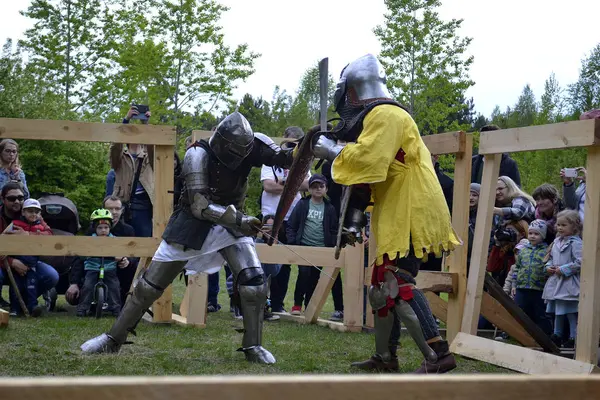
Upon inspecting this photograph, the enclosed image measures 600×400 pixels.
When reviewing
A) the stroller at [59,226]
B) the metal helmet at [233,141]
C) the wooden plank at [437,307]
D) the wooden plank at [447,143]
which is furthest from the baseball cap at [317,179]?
the metal helmet at [233,141]

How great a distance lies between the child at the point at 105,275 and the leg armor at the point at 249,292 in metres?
2.82

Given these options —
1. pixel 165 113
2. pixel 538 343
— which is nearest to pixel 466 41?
pixel 165 113

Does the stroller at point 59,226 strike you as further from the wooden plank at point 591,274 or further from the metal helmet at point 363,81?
the wooden plank at point 591,274

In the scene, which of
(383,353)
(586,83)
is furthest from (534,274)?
(586,83)

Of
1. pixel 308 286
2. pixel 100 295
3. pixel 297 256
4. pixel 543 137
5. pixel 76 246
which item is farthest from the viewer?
pixel 308 286

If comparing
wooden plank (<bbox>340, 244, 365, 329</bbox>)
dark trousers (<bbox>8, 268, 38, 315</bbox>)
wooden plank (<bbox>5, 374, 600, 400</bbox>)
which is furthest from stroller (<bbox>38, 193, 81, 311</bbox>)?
wooden plank (<bbox>5, 374, 600, 400</bbox>)

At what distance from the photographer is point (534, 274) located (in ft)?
23.0

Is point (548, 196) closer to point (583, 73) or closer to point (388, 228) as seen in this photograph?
point (388, 228)

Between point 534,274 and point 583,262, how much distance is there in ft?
5.91

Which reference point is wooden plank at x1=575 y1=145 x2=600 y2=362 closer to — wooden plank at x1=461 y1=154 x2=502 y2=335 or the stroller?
wooden plank at x1=461 y1=154 x2=502 y2=335

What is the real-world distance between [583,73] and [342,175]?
111 ft

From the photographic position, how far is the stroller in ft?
28.9

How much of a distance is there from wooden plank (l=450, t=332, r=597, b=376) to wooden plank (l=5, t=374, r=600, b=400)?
3.85 meters

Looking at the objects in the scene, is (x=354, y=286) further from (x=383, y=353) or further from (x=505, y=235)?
(x=383, y=353)
